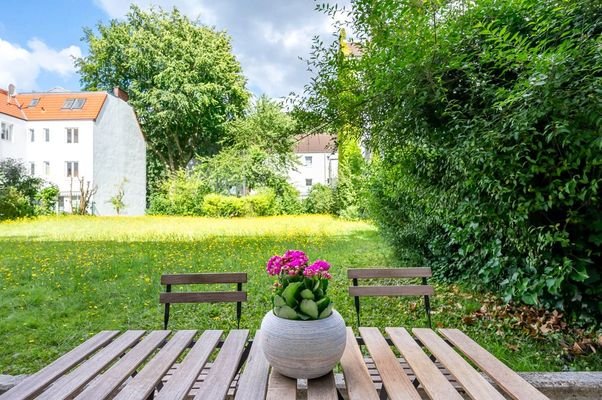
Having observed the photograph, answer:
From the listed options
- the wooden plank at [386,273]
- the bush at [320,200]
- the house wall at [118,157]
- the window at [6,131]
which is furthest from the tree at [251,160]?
the wooden plank at [386,273]

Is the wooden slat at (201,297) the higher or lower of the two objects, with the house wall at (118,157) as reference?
lower

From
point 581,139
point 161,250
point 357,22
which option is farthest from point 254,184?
point 581,139

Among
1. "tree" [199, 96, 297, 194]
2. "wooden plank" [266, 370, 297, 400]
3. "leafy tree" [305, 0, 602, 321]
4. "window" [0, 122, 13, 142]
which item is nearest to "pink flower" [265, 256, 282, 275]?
"wooden plank" [266, 370, 297, 400]

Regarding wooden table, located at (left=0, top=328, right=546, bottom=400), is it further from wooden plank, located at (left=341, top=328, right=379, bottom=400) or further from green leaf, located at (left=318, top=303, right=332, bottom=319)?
green leaf, located at (left=318, top=303, right=332, bottom=319)

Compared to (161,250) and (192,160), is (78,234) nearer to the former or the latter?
(161,250)

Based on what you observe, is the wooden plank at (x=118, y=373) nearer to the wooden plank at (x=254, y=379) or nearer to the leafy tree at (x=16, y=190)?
the wooden plank at (x=254, y=379)

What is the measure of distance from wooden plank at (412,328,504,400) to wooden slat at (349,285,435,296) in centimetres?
77

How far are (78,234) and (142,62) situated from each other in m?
14.1

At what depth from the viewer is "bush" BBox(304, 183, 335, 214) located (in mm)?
18439

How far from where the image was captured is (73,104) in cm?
1938

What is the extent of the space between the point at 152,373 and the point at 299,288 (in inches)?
24.7

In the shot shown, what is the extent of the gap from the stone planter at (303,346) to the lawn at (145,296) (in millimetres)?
2134

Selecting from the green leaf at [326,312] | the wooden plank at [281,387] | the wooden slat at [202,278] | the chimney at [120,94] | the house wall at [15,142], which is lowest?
the wooden plank at [281,387]

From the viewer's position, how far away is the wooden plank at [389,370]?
1.20 m
